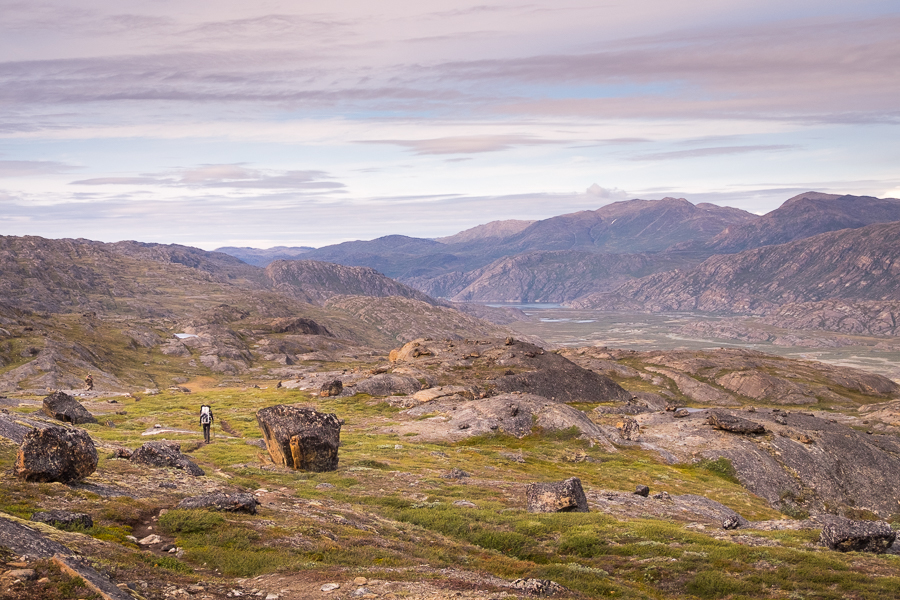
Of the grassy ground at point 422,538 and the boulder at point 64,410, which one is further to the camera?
the boulder at point 64,410

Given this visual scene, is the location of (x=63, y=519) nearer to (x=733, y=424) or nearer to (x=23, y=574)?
A: (x=23, y=574)

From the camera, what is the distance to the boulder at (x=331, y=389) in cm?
10962

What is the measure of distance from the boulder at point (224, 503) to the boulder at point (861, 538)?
3109 cm

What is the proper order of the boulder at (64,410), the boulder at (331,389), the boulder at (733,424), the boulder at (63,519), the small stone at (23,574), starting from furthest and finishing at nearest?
the boulder at (331,389)
the boulder at (733,424)
the boulder at (64,410)
the boulder at (63,519)
the small stone at (23,574)

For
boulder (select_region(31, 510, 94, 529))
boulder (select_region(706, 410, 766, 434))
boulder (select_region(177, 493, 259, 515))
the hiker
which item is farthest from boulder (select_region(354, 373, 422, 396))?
boulder (select_region(31, 510, 94, 529))

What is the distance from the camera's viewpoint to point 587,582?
2562 centimetres

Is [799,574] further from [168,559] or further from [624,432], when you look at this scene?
[624,432]

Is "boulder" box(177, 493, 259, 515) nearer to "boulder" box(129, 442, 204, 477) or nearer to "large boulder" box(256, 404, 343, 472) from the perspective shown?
"boulder" box(129, 442, 204, 477)

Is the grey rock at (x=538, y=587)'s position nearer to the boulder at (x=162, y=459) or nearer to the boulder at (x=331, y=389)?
the boulder at (x=162, y=459)

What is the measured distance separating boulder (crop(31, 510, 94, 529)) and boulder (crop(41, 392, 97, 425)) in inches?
1717

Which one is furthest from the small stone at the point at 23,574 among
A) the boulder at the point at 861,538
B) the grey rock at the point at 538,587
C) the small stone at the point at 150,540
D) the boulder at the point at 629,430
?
the boulder at the point at 629,430

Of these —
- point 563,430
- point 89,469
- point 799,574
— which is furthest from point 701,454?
point 89,469

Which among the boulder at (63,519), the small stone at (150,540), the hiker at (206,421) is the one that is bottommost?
the hiker at (206,421)

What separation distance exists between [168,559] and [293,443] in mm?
26126
